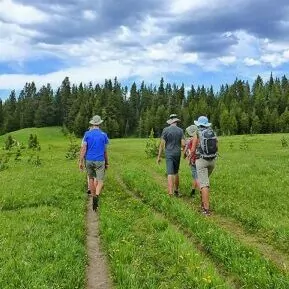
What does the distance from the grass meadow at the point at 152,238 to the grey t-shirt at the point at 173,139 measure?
1781mm

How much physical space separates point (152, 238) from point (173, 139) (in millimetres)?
8086

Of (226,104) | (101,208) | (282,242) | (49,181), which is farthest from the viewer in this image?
(226,104)

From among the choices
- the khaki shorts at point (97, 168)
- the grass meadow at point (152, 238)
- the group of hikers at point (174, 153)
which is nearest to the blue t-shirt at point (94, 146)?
the group of hikers at point (174, 153)

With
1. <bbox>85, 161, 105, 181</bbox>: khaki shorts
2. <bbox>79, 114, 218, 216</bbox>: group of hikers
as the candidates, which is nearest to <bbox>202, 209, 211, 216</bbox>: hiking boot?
<bbox>79, 114, 218, 216</bbox>: group of hikers

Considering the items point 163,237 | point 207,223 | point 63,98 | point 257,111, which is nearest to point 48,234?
point 163,237

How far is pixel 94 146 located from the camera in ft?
58.9

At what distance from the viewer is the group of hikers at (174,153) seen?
16.4 metres

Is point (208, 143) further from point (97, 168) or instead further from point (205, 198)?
point (97, 168)

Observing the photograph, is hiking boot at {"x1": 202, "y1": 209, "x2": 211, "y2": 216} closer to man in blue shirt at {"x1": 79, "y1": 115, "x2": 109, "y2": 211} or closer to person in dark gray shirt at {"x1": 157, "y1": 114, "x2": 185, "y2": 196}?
person in dark gray shirt at {"x1": 157, "y1": 114, "x2": 185, "y2": 196}

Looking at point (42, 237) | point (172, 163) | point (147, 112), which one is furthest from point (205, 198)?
point (147, 112)

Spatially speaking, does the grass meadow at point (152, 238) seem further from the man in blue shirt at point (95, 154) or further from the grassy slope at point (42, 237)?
the man in blue shirt at point (95, 154)

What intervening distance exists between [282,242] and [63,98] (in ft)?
594

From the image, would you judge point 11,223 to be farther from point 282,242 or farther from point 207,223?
point 282,242

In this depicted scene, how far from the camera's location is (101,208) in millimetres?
17062
